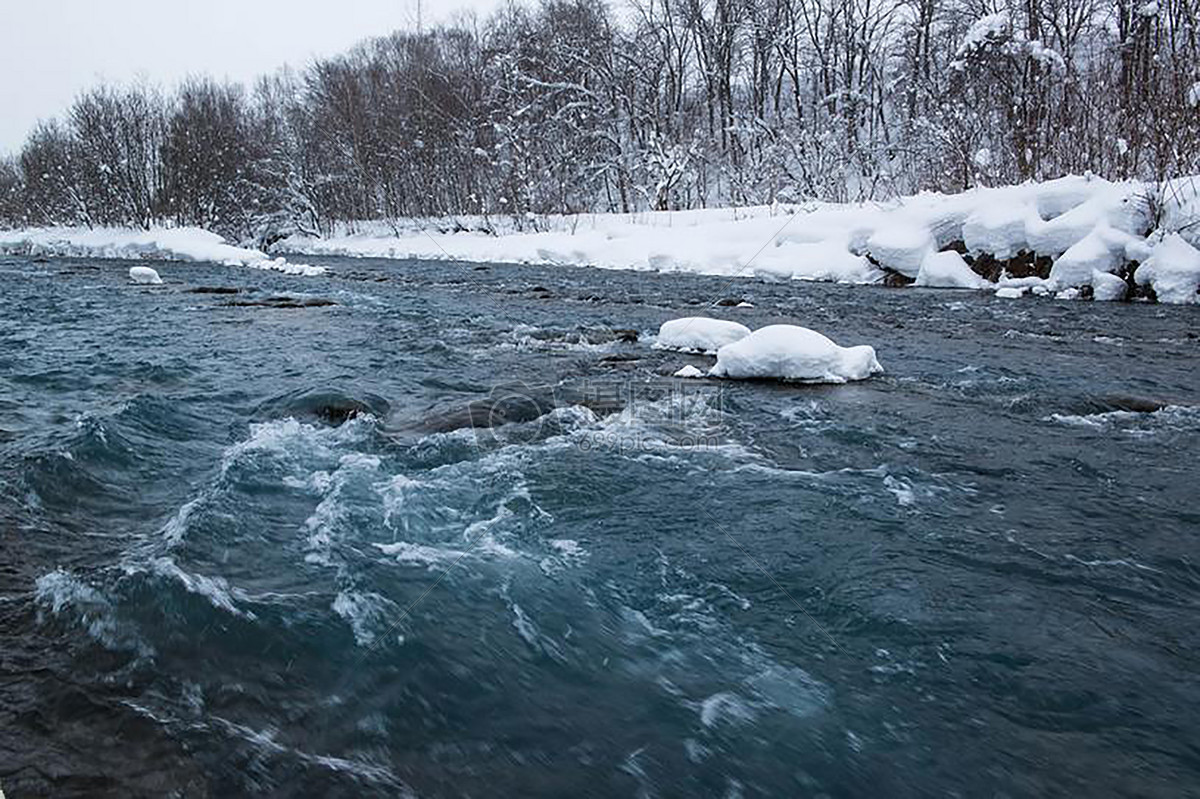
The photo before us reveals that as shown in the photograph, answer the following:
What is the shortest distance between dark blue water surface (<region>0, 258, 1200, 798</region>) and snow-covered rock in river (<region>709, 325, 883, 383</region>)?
0.21 metres

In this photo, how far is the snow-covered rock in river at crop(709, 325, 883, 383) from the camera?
6117 mm

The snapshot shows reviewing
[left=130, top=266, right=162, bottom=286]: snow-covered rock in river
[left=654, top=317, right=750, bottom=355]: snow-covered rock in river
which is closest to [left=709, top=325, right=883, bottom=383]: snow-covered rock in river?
[left=654, top=317, right=750, bottom=355]: snow-covered rock in river

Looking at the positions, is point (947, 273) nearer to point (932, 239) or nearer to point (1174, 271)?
point (932, 239)

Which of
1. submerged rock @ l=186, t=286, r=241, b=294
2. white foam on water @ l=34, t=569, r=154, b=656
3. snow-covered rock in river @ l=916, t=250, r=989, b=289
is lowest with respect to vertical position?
white foam on water @ l=34, t=569, r=154, b=656

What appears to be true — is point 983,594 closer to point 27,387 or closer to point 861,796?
point 861,796

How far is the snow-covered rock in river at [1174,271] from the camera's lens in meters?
9.37

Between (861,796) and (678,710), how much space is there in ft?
1.90

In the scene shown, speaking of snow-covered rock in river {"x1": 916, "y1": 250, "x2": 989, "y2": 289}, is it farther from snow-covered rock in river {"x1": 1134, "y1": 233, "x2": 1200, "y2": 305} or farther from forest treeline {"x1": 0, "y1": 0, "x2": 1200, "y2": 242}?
forest treeline {"x1": 0, "y1": 0, "x2": 1200, "y2": 242}

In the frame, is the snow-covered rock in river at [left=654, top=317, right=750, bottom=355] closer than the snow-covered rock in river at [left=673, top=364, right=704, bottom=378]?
No

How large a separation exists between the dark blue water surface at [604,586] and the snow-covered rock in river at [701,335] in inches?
47.6

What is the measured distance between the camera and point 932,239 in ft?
42.2

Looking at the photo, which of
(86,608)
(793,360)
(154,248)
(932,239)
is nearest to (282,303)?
(793,360)

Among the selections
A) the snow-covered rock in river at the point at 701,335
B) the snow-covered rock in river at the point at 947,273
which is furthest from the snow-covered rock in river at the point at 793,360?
the snow-covered rock in river at the point at 947,273

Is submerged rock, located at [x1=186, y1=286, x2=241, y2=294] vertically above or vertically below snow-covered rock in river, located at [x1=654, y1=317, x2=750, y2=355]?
above
